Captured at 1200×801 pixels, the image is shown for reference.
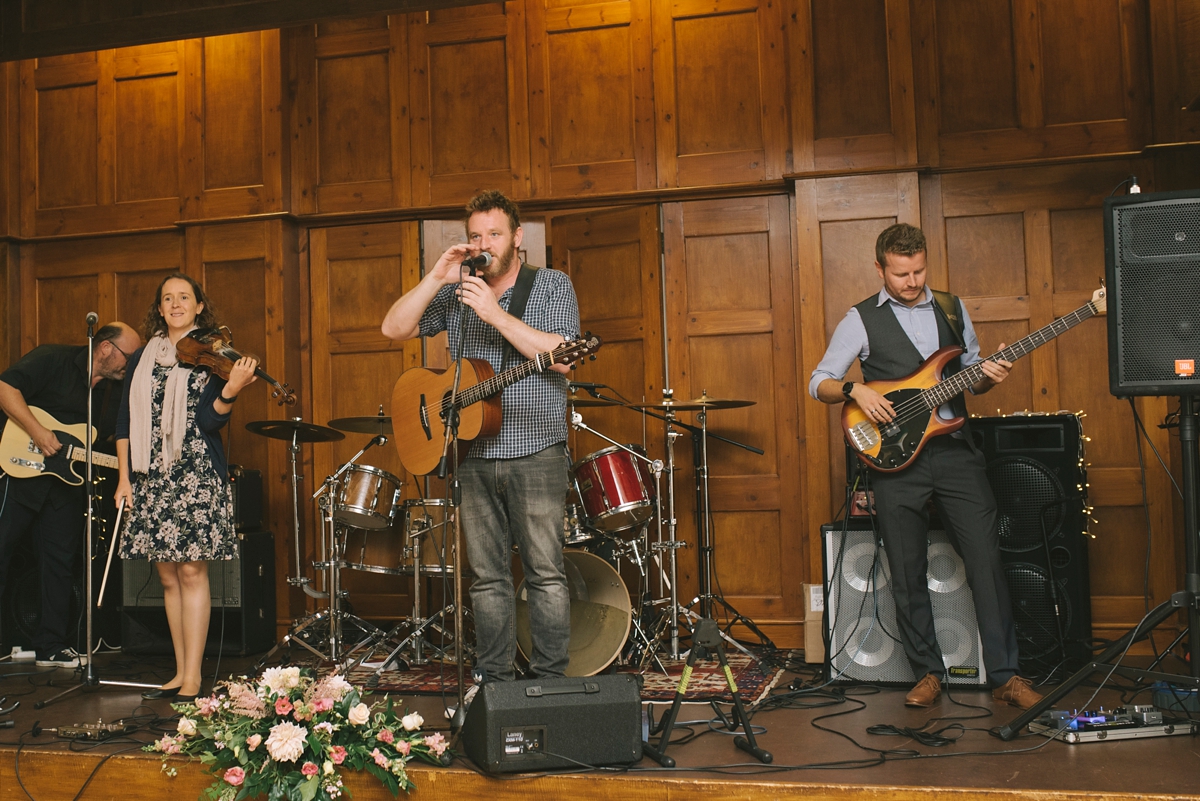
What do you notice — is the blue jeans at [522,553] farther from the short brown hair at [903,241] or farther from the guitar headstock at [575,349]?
the short brown hair at [903,241]

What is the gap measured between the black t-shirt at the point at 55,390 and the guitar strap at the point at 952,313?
396 centimetres

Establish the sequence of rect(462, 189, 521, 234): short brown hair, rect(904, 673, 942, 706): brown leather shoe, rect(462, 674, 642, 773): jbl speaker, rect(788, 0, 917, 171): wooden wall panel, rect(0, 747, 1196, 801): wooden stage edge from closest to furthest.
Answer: rect(0, 747, 1196, 801): wooden stage edge < rect(462, 674, 642, 773): jbl speaker < rect(462, 189, 521, 234): short brown hair < rect(904, 673, 942, 706): brown leather shoe < rect(788, 0, 917, 171): wooden wall panel

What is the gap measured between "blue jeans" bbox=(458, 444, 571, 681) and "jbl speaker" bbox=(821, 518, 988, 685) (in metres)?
1.39

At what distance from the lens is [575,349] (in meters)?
3.29

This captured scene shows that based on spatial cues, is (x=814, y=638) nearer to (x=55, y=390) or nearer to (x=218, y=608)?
(x=218, y=608)

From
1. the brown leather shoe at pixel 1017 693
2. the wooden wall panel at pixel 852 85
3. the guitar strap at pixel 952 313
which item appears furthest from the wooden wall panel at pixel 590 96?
the brown leather shoe at pixel 1017 693

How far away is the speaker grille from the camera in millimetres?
4227

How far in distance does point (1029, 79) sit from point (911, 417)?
92.2 inches

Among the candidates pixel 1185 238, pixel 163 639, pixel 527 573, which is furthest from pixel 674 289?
pixel 163 639

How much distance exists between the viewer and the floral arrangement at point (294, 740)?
293 cm

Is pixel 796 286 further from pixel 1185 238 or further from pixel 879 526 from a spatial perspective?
pixel 1185 238

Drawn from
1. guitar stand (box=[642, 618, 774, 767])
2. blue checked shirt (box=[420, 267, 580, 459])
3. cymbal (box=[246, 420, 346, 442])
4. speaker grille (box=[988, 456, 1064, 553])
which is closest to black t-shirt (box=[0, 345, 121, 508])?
cymbal (box=[246, 420, 346, 442])

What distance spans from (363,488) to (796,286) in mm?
2423

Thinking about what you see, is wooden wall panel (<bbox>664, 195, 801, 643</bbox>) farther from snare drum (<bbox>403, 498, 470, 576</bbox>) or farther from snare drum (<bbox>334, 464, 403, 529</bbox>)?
snare drum (<bbox>334, 464, 403, 529</bbox>)
